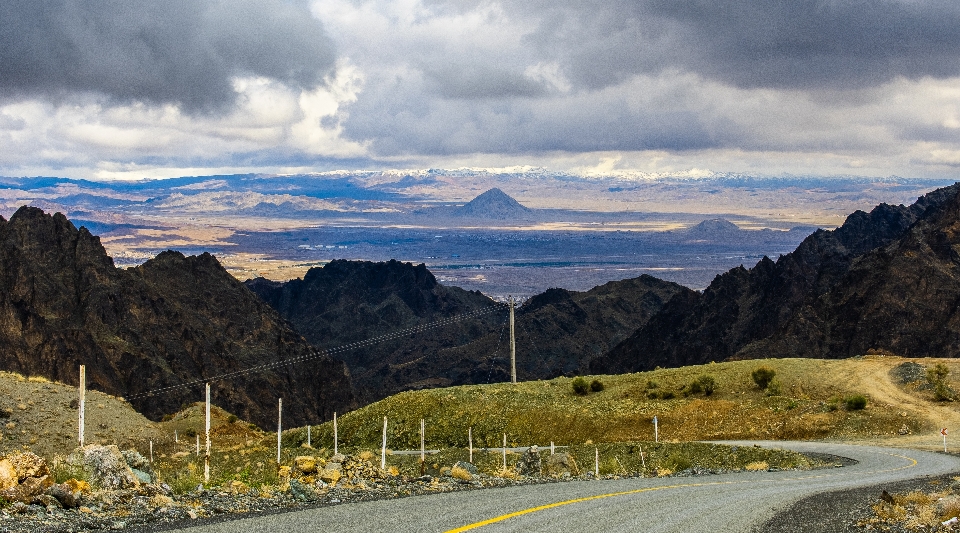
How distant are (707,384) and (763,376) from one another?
3.77m

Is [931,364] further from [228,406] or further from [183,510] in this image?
[228,406]

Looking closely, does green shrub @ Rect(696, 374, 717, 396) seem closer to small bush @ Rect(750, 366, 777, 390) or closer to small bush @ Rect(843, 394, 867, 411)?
small bush @ Rect(750, 366, 777, 390)

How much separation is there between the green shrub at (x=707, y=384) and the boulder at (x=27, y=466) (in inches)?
2160

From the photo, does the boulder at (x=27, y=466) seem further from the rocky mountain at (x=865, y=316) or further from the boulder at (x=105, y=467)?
the rocky mountain at (x=865, y=316)

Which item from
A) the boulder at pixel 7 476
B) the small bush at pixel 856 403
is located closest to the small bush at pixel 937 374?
the small bush at pixel 856 403

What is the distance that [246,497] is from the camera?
1977cm

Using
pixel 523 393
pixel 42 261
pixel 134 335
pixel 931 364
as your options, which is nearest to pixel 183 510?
pixel 523 393

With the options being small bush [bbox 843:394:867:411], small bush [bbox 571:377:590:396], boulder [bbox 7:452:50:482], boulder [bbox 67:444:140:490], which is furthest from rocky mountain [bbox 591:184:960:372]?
boulder [bbox 7:452:50:482]

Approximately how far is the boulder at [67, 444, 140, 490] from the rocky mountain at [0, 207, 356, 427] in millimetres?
107092

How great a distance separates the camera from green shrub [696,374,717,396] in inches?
2660

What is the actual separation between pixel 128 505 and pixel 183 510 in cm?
118

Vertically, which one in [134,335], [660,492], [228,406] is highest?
[660,492]

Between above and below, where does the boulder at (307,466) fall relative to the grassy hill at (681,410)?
above

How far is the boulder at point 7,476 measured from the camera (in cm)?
1712
